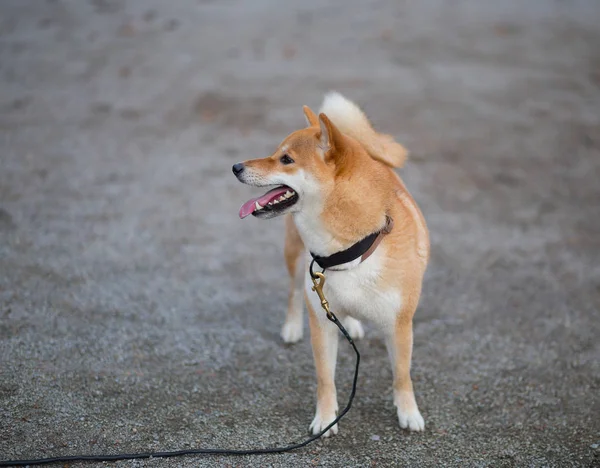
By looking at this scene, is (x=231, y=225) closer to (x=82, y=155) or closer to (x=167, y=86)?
(x=82, y=155)

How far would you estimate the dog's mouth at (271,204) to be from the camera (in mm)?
3137

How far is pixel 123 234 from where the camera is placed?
18.9ft

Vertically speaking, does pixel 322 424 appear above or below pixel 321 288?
below

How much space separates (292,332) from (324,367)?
92cm

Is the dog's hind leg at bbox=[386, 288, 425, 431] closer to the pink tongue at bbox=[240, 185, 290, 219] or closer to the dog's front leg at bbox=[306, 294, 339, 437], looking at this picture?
the dog's front leg at bbox=[306, 294, 339, 437]

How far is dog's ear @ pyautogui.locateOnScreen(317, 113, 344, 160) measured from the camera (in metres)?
3.05

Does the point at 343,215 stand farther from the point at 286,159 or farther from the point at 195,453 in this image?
the point at 195,453

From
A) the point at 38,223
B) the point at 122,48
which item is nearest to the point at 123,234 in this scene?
the point at 38,223

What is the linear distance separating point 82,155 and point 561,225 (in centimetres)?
495

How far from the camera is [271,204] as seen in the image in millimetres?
3150

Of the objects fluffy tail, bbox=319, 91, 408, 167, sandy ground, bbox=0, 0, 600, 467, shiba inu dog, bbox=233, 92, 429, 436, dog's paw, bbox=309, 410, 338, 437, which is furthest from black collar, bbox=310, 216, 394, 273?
sandy ground, bbox=0, 0, 600, 467

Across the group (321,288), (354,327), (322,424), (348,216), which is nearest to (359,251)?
(348,216)

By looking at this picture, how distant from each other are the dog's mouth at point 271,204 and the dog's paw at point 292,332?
1.45 metres

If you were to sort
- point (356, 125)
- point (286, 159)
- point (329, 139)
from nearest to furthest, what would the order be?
point (329, 139), point (286, 159), point (356, 125)
